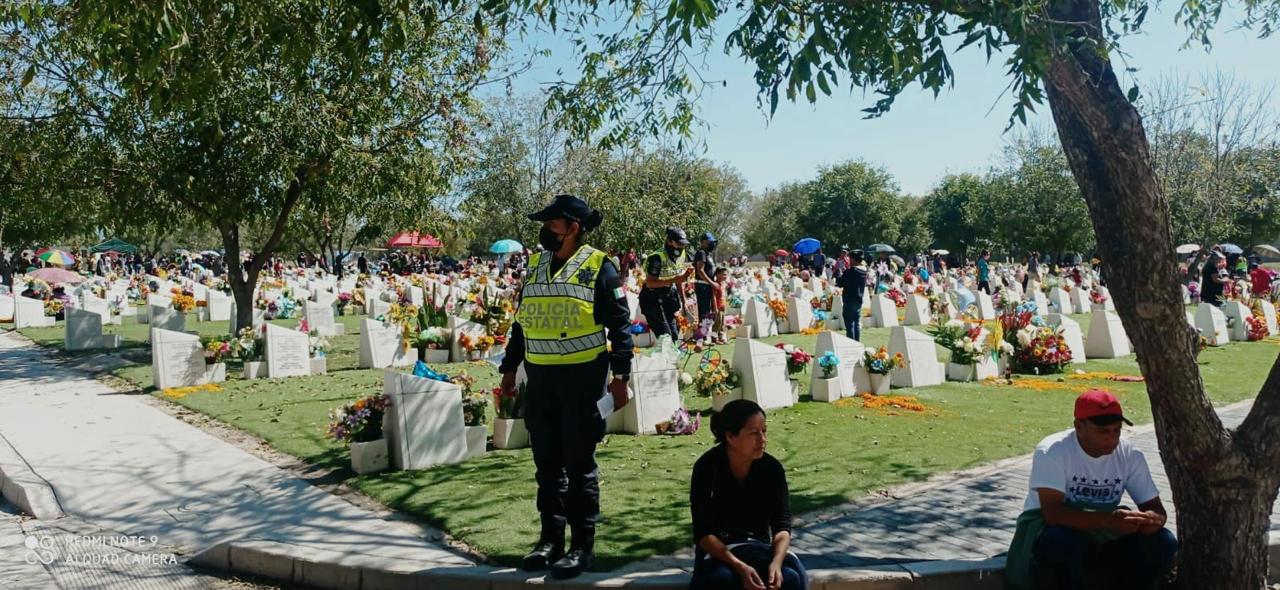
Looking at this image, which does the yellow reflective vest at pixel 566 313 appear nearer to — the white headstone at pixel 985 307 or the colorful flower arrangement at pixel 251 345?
the colorful flower arrangement at pixel 251 345

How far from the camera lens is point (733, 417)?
408cm

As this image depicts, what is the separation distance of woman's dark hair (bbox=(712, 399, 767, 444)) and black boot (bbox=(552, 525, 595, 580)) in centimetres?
97

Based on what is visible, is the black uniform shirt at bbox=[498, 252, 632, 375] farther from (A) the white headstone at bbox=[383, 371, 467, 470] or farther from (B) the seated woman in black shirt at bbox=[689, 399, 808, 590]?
(A) the white headstone at bbox=[383, 371, 467, 470]

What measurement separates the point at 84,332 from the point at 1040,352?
15929 mm

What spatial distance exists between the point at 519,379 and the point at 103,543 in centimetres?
354

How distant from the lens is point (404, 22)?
6469mm

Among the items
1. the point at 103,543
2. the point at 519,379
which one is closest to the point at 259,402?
the point at 519,379

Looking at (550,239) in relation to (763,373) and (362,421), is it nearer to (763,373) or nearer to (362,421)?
(362,421)

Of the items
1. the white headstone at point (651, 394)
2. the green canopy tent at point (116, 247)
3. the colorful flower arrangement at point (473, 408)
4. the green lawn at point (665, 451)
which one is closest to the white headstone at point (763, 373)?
→ the green lawn at point (665, 451)

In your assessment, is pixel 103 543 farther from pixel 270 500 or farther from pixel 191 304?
pixel 191 304

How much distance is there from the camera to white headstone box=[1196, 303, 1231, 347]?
1622 cm

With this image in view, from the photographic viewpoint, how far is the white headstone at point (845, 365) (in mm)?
10125

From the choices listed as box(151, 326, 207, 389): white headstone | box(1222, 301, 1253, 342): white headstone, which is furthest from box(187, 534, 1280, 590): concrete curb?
box(1222, 301, 1253, 342): white headstone

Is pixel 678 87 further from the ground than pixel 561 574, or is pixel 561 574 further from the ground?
pixel 678 87
